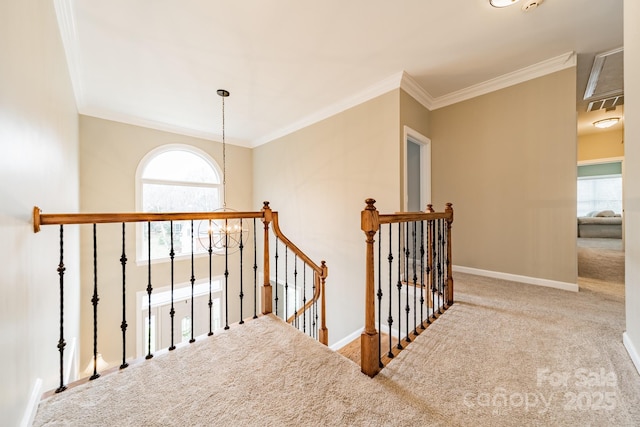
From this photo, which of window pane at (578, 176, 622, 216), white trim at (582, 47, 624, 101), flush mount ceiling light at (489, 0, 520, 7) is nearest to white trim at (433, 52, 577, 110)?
white trim at (582, 47, 624, 101)

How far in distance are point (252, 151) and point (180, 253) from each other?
2.82m

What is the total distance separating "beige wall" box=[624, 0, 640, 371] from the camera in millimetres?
1462

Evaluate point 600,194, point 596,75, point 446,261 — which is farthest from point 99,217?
point 600,194

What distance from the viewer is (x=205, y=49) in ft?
8.47

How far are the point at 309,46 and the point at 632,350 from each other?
11.6ft

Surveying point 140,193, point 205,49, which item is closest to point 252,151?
point 140,193

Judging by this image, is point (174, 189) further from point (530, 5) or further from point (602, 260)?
point (602, 260)

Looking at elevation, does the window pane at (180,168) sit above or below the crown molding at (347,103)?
below

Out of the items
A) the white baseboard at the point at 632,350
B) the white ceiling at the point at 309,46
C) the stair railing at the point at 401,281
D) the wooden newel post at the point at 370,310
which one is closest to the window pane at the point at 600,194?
the white ceiling at the point at 309,46

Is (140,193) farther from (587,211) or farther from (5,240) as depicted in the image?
(587,211)

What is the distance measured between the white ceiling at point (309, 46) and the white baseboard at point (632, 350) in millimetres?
2652

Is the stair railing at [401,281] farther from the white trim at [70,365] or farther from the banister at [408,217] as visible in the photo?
the white trim at [70,365]

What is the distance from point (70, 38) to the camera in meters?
2.35

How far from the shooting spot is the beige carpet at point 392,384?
1194 mm
